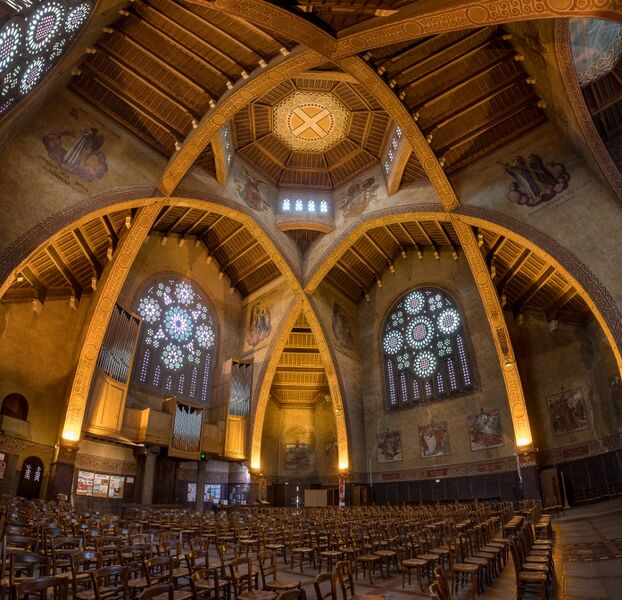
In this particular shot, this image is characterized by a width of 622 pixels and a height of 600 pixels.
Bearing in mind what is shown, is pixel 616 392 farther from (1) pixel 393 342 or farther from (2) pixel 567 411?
(1) pixel 393 342

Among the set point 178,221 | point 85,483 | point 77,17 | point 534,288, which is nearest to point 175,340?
point 178,221

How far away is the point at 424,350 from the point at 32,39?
2125cm

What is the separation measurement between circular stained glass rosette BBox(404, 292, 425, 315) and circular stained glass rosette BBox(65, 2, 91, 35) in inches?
790

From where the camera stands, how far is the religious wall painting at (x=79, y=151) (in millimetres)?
13844

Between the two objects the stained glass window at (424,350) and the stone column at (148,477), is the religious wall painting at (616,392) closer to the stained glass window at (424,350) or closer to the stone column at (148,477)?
the stained glass window at (424,350)

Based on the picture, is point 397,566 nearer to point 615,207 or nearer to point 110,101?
point 615,207

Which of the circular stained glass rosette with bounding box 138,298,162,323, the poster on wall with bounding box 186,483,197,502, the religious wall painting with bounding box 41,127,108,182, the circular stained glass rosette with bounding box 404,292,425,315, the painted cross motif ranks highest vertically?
the painted cross motif

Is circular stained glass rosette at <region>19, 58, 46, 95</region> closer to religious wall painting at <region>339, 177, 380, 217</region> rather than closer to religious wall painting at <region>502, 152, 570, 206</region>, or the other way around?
religious wall painting at <region>339, 177, 380, 217</region>

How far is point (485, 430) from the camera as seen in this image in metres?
20.3

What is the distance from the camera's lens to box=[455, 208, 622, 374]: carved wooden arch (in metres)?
13.0

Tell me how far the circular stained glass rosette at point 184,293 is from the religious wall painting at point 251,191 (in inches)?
246

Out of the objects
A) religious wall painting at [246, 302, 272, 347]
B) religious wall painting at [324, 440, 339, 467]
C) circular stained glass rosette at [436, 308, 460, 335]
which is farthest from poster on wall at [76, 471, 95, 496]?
circular stained glass rosette at [436, 308, 460, 335]

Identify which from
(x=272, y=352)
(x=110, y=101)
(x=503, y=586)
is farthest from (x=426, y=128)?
(x=503, y=586)

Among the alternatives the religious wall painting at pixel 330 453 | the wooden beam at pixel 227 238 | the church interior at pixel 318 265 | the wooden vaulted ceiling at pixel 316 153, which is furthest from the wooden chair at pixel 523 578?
the religious wall painting at pixel 330 453
